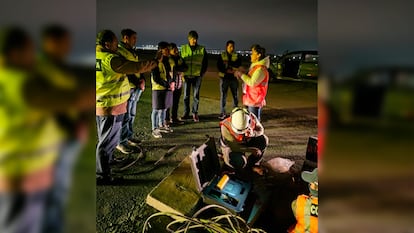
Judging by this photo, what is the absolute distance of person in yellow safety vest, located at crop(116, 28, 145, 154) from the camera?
2.04 m

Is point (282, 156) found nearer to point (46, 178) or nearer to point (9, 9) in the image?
point (46, 178)

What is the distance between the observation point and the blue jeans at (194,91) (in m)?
2.09

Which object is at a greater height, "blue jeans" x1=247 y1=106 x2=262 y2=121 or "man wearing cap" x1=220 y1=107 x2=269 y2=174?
"blue jeans" x1=247 y1=106 x2=262 y2=121

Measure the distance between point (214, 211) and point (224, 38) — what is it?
2.45 ft

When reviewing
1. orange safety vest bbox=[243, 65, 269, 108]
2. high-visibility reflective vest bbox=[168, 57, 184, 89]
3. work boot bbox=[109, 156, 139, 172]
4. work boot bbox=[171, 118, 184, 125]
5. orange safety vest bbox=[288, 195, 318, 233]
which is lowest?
orange safety vest bbox=[288, 195, 318, 233]

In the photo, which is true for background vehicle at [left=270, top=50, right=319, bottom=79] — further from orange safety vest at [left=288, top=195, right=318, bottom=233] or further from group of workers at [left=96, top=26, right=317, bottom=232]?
orange safety vest at [left=288, top=195, right=318, bottom=233]

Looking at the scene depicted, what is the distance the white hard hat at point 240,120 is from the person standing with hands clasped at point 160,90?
30 centimetres

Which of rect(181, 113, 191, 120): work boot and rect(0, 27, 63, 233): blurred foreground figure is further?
rect(181, 113, 191, 120): work boot

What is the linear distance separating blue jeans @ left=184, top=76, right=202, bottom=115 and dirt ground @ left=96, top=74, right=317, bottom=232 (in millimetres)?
27

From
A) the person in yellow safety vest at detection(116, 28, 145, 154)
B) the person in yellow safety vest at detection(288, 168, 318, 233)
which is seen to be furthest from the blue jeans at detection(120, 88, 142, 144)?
the person in yellow safety vest at detection(288, 168, 318, 233)

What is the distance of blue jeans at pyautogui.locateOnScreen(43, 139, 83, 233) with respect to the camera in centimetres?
204

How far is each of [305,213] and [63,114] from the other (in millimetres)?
1125

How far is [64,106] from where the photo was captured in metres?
2.03

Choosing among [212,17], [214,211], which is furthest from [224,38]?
[214,211]
